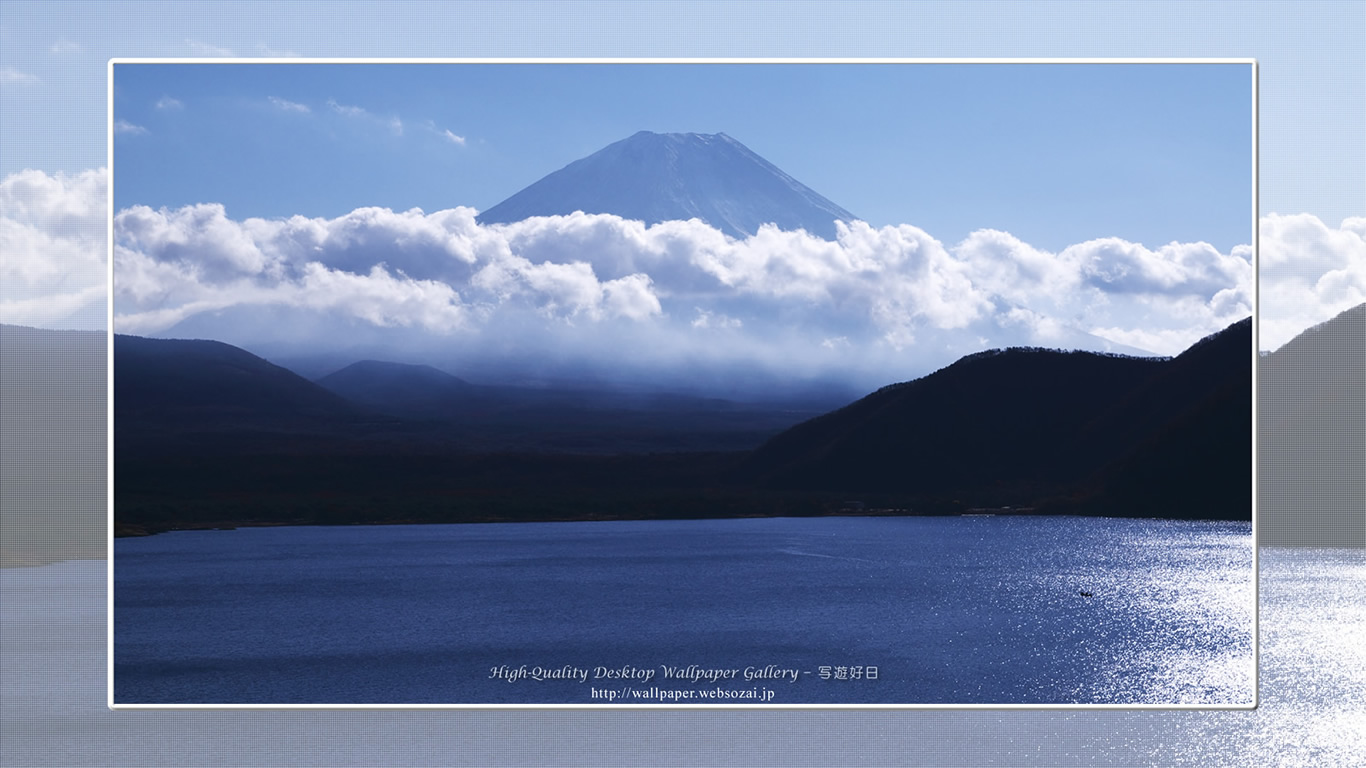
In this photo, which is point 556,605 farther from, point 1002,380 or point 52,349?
point 52,349

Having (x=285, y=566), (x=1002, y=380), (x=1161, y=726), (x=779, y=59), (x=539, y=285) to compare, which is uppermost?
(x=779, y=59)

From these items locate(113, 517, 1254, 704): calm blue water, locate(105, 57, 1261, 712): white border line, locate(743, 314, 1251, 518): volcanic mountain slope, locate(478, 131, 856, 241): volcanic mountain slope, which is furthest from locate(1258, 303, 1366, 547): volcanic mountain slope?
locate(105, 57, 1261, 712): white border line

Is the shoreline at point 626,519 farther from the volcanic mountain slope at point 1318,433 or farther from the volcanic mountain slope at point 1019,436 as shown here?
the volcanic mountain slope at point 1318,433

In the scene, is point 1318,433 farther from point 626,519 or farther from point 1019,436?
point 626,519

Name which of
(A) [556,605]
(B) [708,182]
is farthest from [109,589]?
(A) [556,605]

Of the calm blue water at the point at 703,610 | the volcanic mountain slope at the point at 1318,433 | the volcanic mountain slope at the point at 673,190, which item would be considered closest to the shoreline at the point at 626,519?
the calm blue water at the point at 703,610
